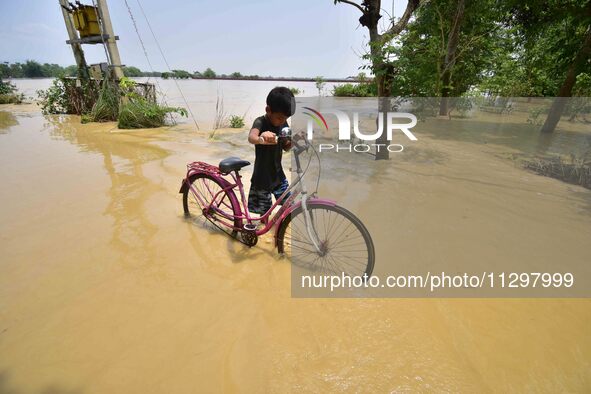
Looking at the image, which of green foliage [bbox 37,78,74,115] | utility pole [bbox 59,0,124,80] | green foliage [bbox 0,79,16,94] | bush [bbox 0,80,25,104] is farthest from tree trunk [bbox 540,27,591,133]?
green foliage [bbox 0,79,16,94]

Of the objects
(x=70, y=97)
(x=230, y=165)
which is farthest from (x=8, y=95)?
(x=230, y=165)

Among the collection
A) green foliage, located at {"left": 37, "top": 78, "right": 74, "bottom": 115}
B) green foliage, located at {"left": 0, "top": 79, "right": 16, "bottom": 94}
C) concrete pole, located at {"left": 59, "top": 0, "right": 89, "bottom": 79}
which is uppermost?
concrete pole, located at {"left": 59, "top": 0, "right": 89, "bottom": 79}

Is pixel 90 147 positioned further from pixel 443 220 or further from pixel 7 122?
pixel 443 220

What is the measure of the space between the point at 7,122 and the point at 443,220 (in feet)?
49.2

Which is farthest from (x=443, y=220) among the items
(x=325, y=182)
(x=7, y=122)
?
(x=7, y=122)

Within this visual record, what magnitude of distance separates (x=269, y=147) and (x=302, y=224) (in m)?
0.79

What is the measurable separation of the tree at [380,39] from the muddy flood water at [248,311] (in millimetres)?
2021

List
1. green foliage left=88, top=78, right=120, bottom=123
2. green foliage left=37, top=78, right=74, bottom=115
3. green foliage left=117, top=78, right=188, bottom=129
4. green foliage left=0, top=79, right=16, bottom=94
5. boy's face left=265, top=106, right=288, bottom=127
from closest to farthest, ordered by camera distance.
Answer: boy's face left=265, top=106, right=288, bottom=127 → green foliage left=117, top=78, right=188, bottom=129 → green foliage left=88, top=78, right=120, bottom=123 → green foliage left=37, top=78, right=74, bottom=115 → green foliage left=0, top=79, right=16, bottom=94

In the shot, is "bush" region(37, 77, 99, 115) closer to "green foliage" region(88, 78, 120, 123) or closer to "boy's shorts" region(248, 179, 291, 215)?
"green foliage" region(88, 78, 120, 123)

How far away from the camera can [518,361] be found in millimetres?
1974

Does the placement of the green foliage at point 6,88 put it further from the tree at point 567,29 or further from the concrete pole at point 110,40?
the tree at point 567,29

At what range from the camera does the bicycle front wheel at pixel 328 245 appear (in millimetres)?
2672

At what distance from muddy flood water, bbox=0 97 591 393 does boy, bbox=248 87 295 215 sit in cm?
64

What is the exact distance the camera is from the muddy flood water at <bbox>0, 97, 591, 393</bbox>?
189cm
